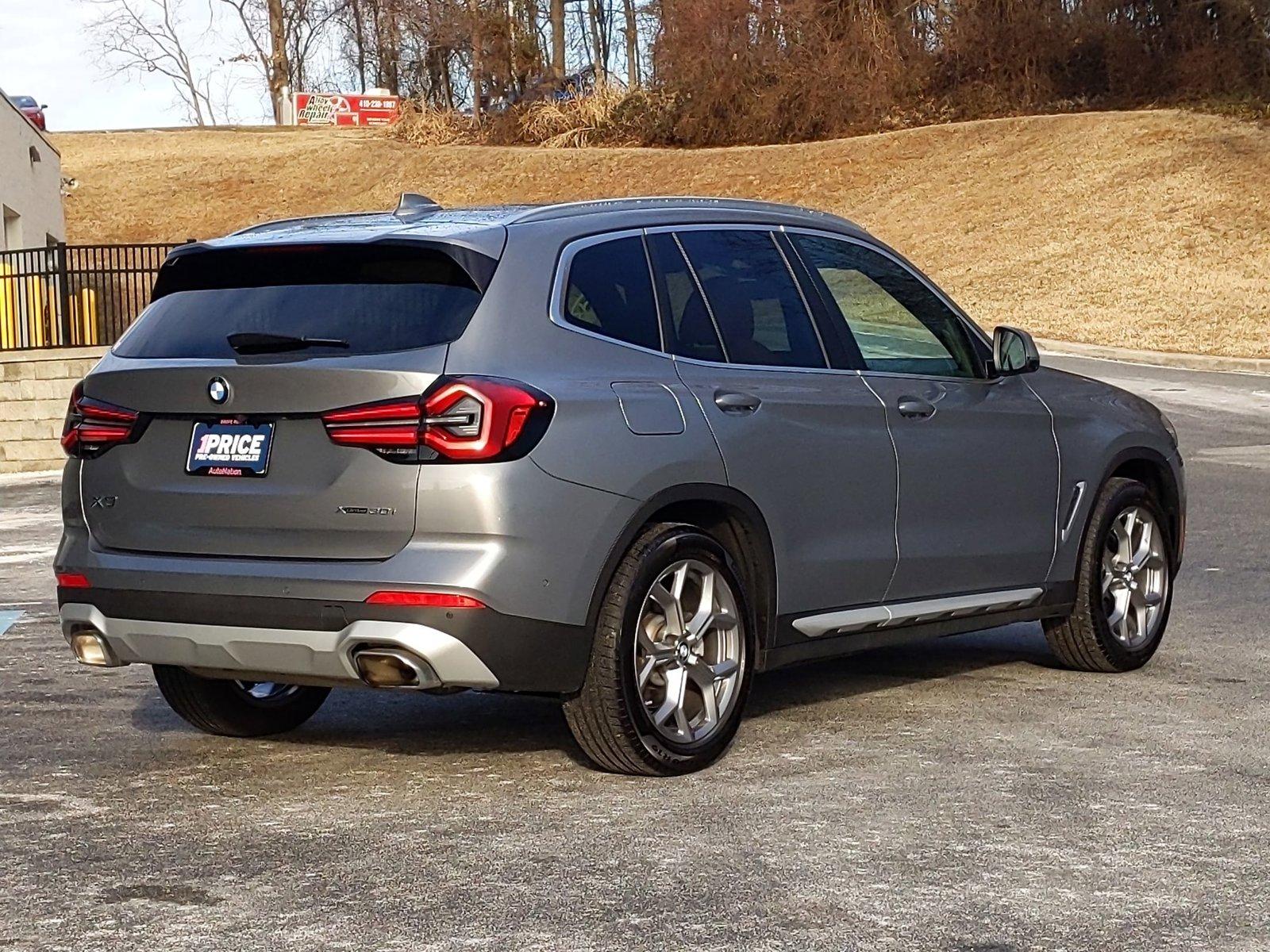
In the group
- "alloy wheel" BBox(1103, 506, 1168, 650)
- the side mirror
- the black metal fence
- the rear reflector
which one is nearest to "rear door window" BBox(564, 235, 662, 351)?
the rear reflector

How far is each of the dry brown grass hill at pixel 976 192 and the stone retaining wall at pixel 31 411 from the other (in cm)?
1583

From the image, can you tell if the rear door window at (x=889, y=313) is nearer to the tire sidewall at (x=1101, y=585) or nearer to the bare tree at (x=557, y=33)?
the tire sidewall at (x=1101, y=585)

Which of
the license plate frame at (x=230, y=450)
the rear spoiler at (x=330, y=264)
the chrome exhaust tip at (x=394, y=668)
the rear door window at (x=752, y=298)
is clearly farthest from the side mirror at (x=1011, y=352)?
the license plate frame at (x=230, y=450)

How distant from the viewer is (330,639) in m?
5.53

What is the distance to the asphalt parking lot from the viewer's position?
4516 millimetres

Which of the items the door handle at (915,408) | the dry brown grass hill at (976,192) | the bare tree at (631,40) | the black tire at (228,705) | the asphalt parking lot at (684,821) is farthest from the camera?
the bare tree at (631,40)

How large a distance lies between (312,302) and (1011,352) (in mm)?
2760

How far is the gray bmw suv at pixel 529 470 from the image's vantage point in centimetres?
551

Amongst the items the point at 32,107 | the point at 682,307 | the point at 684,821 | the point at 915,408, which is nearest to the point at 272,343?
the point at 682,307

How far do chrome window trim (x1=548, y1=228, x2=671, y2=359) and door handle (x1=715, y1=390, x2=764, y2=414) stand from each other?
0.69 feet

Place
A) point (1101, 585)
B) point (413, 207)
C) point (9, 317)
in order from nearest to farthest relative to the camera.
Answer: point (413, 207), point (1101, 585), point (9, 317)

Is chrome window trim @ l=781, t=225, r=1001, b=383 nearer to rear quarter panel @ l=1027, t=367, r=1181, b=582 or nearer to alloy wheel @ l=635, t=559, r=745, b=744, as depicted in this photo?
rear quarter panel @ l=1027, t=367, r=1181, b=582

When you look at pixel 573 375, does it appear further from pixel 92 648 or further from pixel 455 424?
pixel 92 648

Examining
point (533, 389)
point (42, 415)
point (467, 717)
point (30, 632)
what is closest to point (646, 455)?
point (533, 389)
